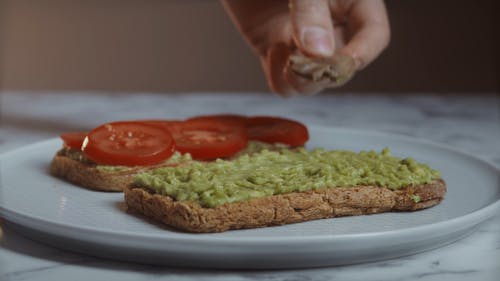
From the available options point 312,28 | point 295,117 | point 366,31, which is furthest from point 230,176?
point 295,117

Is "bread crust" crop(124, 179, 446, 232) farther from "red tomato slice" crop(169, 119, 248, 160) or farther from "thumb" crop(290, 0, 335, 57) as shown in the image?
"thumb" crop(290, 0, 335, 57)

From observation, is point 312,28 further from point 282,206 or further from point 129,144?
point 282,206

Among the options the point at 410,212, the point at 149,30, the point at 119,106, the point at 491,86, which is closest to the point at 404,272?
the point at 410,212


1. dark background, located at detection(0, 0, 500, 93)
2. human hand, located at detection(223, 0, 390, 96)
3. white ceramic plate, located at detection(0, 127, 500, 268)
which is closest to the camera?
white ceramic plate, located at detection(0, 127, 500, 268)

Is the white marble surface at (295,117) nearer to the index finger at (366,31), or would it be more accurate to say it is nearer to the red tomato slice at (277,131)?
the index finger at (366,31)

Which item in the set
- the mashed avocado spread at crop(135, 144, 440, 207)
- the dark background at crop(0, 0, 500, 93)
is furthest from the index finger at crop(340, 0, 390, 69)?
the dark background at crop(0, 0, 500, 93)

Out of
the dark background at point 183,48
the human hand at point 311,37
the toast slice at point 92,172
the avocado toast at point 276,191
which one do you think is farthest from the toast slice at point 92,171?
the dark background at point 183,48
